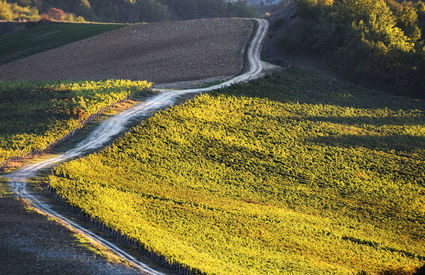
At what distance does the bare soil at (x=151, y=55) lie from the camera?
7481cm

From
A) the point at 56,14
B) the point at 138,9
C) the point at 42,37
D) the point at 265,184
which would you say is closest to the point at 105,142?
the point at 265,184

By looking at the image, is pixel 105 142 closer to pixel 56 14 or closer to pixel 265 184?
pixel 265 184

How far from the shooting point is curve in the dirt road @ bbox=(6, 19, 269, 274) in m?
24.8

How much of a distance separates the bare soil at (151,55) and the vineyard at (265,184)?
15.5 metres

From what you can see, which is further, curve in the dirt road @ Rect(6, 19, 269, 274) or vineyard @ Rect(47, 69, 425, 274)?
vineyard @ Rect(47, 69, 425, 274)

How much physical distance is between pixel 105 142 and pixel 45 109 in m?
9.19

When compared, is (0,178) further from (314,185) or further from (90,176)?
(314,185)

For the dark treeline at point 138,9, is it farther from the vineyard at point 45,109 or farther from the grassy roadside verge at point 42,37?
the vineyard at point 45,109

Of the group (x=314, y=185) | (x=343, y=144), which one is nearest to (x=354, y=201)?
(x=314, y=185)

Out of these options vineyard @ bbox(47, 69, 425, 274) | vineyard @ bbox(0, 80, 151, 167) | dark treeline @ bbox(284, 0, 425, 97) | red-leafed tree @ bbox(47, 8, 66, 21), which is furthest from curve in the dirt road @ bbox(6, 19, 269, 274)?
red-leafed tree @ bbox(47, 8, 66, 21)

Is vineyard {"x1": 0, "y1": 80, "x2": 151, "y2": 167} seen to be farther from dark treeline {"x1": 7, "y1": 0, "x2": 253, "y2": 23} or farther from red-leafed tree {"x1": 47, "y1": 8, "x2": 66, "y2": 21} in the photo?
dark treeline {"x1": 7, "y1": 0, "x2": 253, "y2": 23}

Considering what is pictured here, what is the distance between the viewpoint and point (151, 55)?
8269 centimetres

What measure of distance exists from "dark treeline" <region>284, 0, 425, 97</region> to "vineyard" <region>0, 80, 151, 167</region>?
4065 cm

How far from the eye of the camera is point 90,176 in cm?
3419
